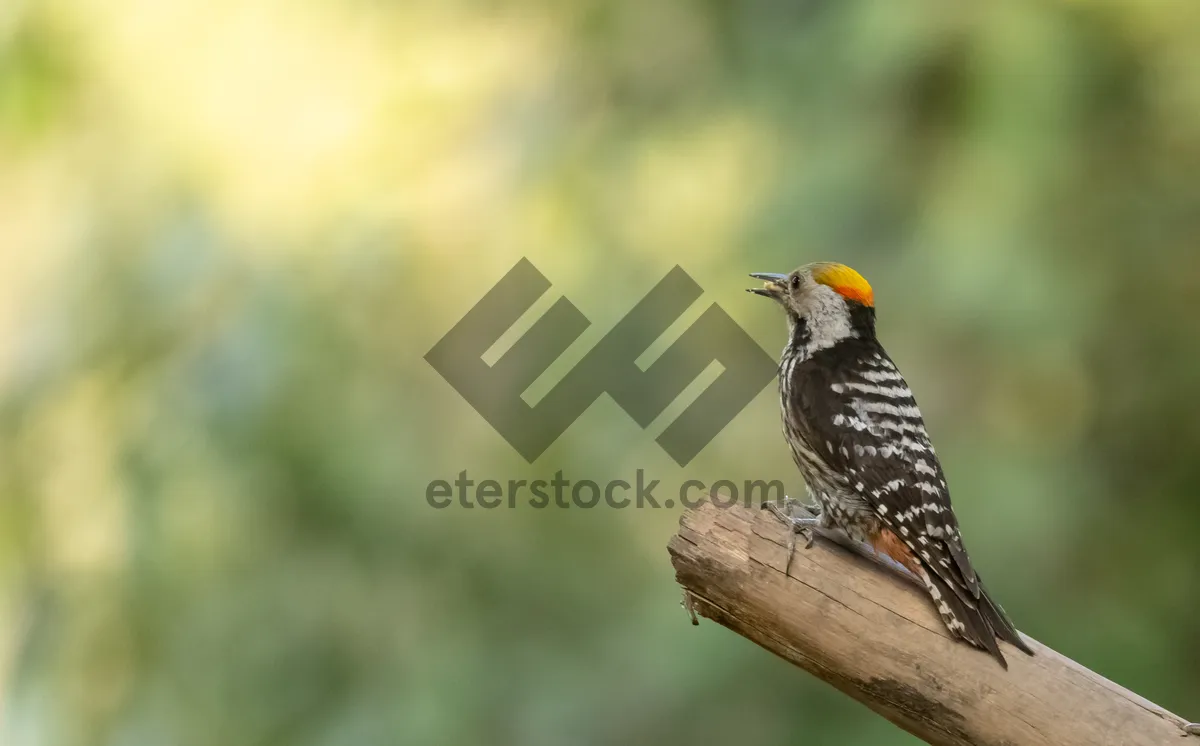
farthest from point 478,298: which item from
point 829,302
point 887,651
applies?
point 887,651

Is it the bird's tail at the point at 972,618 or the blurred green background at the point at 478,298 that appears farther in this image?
the blurred green background at the point at 478,298

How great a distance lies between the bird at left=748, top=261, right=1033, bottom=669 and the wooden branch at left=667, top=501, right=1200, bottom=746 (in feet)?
0.20

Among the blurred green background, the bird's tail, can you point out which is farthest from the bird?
the blurred green background

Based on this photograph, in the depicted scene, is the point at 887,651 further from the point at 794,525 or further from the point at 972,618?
the point at 794,525

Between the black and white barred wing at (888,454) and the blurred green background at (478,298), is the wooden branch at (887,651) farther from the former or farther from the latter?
the blurred green background at (478,298)

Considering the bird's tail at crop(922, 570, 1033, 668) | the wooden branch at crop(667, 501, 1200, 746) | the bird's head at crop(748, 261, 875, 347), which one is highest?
the bird's head at crop(748, 261, 875, 347)

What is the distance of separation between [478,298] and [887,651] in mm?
2649

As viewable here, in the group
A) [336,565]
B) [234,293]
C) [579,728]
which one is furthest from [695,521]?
[234,293]

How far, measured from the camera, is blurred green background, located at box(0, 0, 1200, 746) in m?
3.68

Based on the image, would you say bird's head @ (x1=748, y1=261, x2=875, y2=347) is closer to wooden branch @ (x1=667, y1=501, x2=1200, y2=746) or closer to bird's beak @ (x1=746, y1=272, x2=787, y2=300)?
bird's beak @ (x1=746, y1=272, x2=787, y2=300)

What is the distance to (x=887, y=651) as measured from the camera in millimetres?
2086

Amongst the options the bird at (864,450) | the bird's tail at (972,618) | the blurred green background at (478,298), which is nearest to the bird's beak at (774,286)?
the bird at (864,450)

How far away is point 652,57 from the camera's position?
440 centimetres

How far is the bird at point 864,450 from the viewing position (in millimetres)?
2178
